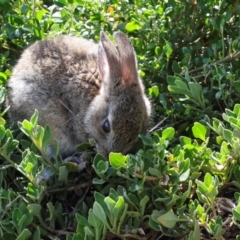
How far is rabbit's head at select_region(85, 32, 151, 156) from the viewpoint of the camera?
409cm

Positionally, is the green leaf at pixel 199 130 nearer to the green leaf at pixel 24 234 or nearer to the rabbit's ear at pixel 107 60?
the rabbit's ear at pixel 107 60

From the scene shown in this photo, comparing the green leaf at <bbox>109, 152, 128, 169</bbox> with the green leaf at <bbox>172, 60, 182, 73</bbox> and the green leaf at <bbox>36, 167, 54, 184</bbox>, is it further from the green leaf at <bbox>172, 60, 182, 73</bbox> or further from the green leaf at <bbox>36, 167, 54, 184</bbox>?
the green leaf at <bbox>172, 60, 182, 73</bbox>

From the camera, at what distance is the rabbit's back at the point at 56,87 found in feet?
14.3

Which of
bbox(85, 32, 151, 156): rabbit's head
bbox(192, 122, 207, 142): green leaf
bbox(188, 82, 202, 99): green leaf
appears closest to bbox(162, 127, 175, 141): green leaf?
bbox(192, 122, 207, 142): green leaf

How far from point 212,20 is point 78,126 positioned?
46.1 inches

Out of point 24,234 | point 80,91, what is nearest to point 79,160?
point 80,91

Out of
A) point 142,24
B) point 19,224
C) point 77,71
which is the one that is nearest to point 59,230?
point 19,224

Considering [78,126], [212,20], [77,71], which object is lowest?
[78,126]

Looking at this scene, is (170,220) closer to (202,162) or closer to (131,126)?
(202,162)

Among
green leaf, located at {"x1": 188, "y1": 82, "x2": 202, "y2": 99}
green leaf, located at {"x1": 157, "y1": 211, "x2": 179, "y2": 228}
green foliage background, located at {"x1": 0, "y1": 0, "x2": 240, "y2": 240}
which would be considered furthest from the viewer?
green leaf, located at {"x1": 188, "y1": 82, "x2": 202, "y2": 99}

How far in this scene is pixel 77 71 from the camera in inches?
176

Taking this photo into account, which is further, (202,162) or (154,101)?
(154,101)

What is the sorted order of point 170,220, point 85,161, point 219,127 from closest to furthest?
point 170,220 < point 219,127 < point 85,161

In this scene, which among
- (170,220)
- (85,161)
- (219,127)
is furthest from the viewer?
(85,161)
